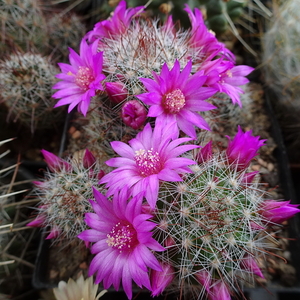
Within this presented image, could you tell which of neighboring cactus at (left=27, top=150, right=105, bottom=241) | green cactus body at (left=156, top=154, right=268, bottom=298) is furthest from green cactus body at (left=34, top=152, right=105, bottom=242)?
green cactus body at (left=156, top=154, right=268, bottom=298)

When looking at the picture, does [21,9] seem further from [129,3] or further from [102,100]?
[102,100]

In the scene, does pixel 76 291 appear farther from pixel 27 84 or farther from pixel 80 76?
pixel 27 84

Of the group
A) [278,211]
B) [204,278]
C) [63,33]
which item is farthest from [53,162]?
[63,33]

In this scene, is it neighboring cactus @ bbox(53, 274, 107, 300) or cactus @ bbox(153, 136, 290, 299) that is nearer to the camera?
cactus @ bbox(153, 136, 290, 299)

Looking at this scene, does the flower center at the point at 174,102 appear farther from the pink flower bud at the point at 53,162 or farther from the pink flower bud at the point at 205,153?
the pink flower bud at the point at 53,162

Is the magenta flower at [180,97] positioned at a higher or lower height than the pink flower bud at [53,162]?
higher

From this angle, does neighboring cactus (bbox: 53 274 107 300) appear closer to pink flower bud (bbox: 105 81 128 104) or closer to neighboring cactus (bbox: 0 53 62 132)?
pink flower bud (bbox: 105 81 128 104)

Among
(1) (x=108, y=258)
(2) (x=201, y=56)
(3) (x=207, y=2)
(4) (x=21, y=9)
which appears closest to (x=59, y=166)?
(1) (x=108, y=258)

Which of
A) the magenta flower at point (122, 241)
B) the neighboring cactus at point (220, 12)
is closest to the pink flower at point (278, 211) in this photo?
the magenta flower at point (122, 241)
